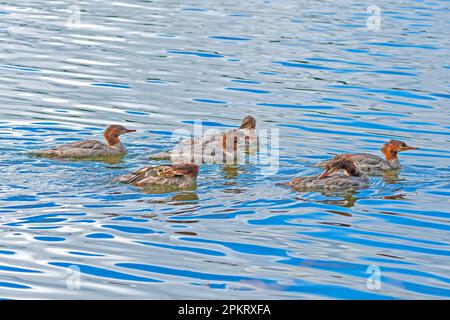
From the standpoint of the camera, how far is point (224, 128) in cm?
1916

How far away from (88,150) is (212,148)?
6.59ft

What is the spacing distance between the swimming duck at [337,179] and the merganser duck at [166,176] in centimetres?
134

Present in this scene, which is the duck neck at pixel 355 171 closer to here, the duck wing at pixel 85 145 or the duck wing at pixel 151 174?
the duck wing at pixel 151 174

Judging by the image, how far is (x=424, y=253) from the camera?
11891 millimetres

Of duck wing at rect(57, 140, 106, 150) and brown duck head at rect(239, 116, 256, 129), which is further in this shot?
brown duck head at rect(239, 116, 256, 129)

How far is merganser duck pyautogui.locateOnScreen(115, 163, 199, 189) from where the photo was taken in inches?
575

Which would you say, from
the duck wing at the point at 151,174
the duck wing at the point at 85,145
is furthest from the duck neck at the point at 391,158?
the duck wing at the point at 85,145

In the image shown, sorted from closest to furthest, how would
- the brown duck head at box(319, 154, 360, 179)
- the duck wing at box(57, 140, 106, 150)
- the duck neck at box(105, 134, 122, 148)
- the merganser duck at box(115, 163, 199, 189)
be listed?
the merganser duck at box(115, 163, 199, 189) < the brown duck head at box(319, 154, 360, 179) < the duck wing at box(57, 140, 106, 150) < the duck neck at box(105, 134, 122, 148)

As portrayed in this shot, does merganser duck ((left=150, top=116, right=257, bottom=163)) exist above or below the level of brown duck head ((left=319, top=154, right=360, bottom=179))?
above

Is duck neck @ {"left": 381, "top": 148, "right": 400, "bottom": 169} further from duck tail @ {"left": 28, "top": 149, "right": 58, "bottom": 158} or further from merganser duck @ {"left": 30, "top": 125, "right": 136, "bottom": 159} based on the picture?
duck tail @ {"left": 28, "top": 149, "right": 58, "bottom": 158}

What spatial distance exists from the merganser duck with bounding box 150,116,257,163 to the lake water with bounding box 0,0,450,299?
0.40 metres

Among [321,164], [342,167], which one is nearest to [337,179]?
[342,167]

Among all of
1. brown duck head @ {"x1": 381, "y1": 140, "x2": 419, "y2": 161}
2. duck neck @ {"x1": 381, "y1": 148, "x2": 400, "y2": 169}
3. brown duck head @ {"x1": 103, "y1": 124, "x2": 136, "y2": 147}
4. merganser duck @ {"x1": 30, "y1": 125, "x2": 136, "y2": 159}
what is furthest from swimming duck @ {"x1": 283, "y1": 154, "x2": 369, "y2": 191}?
brown duck head @ {"x1": 103, "y1": 124, "x2": 136, "y2": 147}

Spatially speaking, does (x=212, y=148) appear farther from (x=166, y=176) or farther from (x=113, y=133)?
(x=166, y=176)
